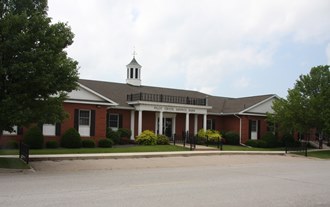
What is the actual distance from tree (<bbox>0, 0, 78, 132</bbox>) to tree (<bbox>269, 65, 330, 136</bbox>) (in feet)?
69.0

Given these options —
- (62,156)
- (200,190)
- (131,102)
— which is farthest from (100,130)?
(200,190)

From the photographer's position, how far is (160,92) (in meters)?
38.7

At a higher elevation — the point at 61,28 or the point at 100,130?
the point at 61,28

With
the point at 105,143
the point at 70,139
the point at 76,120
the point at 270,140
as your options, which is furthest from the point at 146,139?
the point at 270,140

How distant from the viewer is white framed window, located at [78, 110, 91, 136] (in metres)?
28.9

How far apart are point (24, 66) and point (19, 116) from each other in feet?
6.16

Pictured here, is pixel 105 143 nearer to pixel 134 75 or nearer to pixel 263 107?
pixel 134 75

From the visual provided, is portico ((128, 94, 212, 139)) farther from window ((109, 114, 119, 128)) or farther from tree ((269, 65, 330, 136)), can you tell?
tree ((269, 65, 330, 136))

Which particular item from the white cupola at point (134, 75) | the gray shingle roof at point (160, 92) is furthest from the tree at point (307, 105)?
the white cupola at point (134, 75)

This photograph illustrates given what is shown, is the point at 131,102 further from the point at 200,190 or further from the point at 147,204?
the point at 147,204

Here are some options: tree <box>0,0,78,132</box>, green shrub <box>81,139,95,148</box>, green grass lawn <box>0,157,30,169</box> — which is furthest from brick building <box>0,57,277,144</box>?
tree <box>0,0,78,132</box>

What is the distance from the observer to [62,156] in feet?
66.2

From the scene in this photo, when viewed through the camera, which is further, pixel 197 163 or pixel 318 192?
pixel 197 163

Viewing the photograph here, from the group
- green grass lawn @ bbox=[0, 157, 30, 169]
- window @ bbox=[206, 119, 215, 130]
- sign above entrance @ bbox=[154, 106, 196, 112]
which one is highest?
sign above entrance @ bbox=[154, 106, 196, 112]
